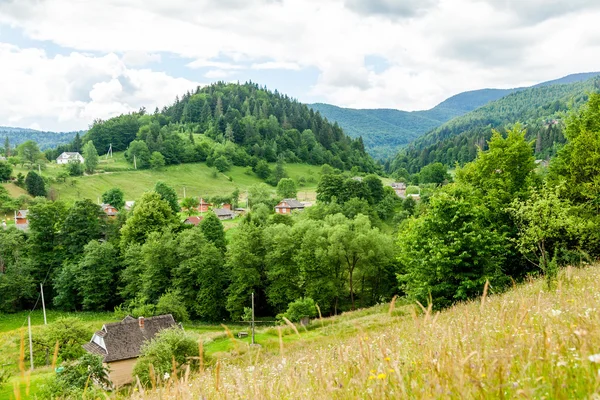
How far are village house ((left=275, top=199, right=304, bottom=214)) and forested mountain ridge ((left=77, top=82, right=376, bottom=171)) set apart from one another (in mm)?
47861

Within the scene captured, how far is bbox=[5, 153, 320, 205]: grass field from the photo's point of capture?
104556 mm

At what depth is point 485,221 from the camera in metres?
23.8

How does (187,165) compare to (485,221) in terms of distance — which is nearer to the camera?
(485,221)

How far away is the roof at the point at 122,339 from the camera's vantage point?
31589mm

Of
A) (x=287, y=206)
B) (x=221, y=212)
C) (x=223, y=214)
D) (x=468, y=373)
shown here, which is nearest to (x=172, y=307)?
(x=468, y=373)

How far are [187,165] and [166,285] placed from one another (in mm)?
94976

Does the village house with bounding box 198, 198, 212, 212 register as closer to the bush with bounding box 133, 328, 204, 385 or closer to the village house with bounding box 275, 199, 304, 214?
the village house with bounding box 275, 199, 304, 214

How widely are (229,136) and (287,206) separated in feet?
247

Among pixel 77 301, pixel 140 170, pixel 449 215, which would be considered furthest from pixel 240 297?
pixel 140 170

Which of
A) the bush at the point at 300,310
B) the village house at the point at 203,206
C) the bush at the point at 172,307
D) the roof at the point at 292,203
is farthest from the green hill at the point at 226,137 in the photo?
the bush at the point at 300,310

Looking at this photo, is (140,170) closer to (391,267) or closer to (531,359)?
(391,267)

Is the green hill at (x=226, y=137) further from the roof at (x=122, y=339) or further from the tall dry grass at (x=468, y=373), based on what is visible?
the tall dry grass at (x=468, y=373)

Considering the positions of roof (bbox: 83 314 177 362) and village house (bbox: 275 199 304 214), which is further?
village house (bbox: 275 199 304 214)

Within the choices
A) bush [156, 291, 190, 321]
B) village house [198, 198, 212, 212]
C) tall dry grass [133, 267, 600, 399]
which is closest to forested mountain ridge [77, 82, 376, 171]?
village house [198, 198, 212, 212]
